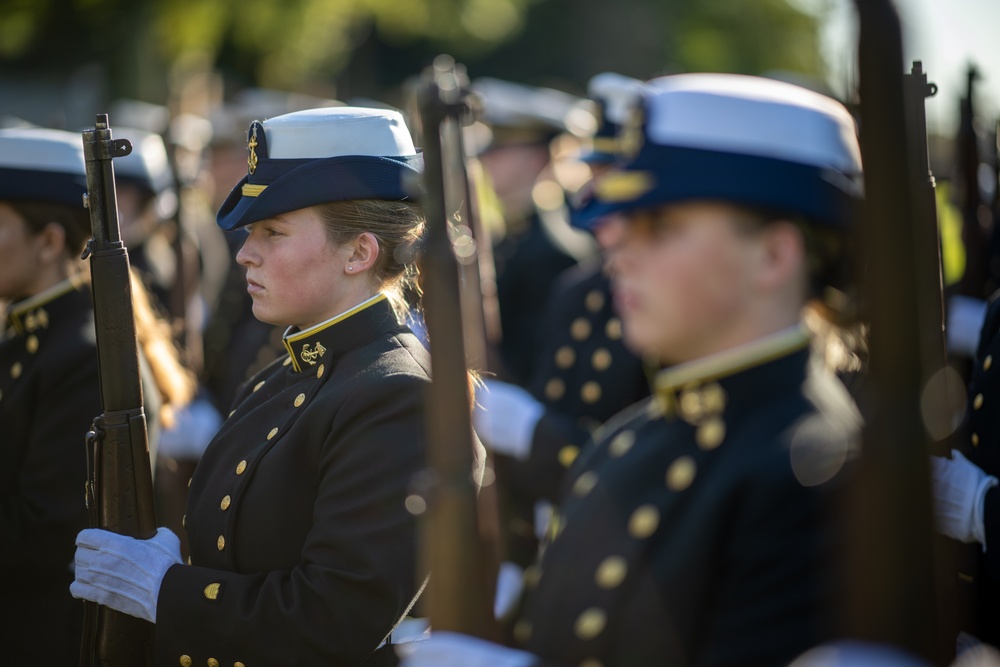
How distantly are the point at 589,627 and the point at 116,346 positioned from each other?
6.07ft

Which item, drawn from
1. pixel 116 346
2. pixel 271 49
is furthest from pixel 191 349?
pixel 271 49

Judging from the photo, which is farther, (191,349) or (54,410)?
(191,349)

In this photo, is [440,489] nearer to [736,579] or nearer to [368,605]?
[736,579]

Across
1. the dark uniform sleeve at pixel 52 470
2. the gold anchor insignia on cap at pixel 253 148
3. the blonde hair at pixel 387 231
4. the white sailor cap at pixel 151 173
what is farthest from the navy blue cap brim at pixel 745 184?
the white sailor cap at pixel 151 173

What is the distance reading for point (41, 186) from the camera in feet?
13.6

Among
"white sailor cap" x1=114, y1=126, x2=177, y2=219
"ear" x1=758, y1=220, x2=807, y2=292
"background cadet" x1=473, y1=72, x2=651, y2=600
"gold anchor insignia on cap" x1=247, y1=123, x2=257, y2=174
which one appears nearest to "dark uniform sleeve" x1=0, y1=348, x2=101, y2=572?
"gold anchor insignia on cap" x1=247, y1=123, x2=257, y2=174

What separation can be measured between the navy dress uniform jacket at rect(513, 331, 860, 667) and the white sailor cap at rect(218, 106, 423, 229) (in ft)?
4.14

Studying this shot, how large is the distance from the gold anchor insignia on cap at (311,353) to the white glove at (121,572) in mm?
660

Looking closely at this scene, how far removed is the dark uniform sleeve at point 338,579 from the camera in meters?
2.75

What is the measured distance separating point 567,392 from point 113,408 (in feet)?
8.58

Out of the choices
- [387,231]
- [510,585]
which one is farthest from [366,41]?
[387,231]

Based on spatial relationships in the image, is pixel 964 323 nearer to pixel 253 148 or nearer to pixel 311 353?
pixel 311 353

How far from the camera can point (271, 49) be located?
741 inches

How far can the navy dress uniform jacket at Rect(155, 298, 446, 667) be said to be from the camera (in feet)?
9.05
